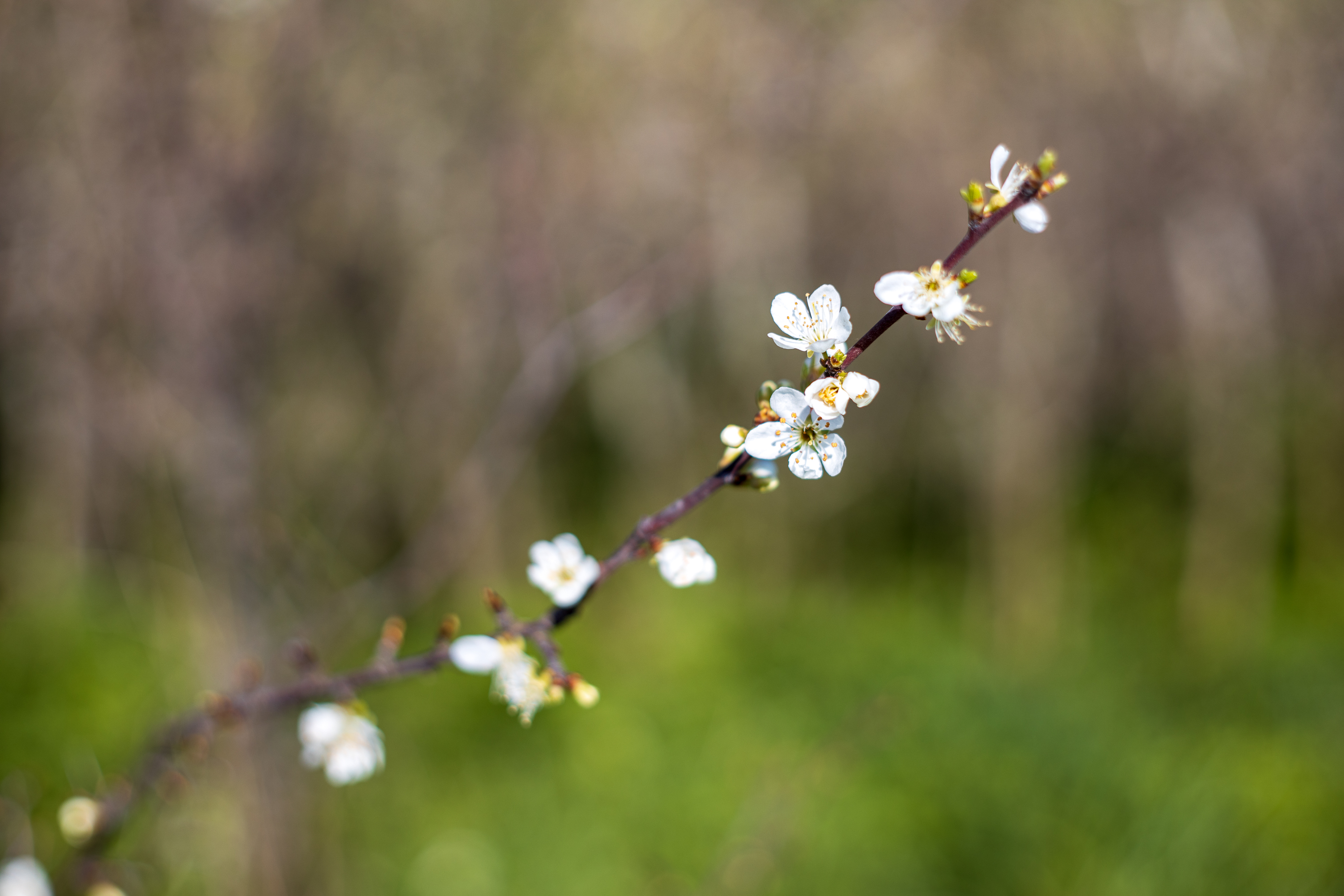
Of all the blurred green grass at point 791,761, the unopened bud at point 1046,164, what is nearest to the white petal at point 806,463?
the unopened bud at point 1046,164

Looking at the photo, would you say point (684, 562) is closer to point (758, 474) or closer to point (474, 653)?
point (758, 474)

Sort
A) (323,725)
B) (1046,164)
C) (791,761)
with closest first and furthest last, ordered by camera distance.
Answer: (1046,164) → (323,725) → (791,761)

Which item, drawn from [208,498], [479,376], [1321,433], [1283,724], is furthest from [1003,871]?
[1321,433]

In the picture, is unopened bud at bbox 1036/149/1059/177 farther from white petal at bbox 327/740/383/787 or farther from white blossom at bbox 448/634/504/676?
white petal at bbox 327/740/383/787

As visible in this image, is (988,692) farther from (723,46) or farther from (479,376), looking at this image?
(723,46)

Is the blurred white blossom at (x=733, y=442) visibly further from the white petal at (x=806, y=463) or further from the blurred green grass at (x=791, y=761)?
the blurred green grass at (x=791, y=761)

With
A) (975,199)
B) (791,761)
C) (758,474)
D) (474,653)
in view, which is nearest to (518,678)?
(474,653)

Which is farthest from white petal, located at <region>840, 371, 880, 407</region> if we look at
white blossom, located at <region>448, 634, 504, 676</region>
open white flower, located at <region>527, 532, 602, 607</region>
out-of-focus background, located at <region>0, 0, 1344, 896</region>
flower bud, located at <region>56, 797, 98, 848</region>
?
flower bud, located at <region>56, 797, 98, 848</region>
